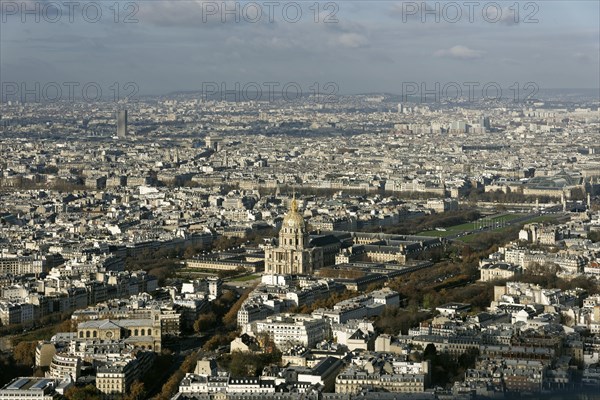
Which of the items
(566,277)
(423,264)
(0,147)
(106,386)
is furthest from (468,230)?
(0,147)

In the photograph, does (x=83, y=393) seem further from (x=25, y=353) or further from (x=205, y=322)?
(x=205, y=322)

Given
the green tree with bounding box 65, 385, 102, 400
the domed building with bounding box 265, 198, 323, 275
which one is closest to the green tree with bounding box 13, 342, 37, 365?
the green tree with bounding box 65, 385, 102, 400

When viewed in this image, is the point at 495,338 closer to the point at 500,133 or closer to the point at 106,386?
the point at 106,386

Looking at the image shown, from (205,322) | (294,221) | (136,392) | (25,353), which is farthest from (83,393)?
(294,221)

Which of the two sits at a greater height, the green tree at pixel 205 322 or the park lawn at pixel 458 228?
the park lawn at pixel 458 228

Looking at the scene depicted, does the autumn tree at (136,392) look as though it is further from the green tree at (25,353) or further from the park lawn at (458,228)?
the park lawn at (458,228)

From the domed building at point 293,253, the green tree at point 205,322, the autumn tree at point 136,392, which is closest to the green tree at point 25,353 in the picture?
the autumn tree at point 136,392

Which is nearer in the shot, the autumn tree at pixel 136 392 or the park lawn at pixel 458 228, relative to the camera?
the autumn tree at pixel 136 392

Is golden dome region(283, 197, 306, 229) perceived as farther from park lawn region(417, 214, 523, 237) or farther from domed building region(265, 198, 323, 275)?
park lawn region(417, 214, 523, 237)
